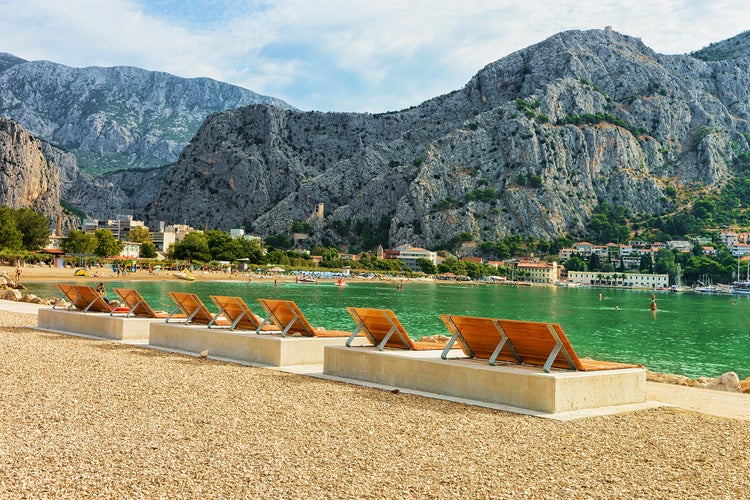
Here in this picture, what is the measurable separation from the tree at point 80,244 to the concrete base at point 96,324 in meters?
94.8

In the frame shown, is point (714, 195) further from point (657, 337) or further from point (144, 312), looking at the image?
point (144, 312)

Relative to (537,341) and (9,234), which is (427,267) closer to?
(9,234)

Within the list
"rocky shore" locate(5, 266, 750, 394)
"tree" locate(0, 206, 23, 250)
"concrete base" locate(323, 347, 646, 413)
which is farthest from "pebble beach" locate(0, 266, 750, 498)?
"tree" locate(0, 206, 23, 250)

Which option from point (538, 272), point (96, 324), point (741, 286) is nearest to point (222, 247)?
point (538, 272)

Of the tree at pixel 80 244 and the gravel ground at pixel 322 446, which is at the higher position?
the tree at pixel 80 244

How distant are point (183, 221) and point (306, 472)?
Result: 192 meters

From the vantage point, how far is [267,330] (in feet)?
41.5

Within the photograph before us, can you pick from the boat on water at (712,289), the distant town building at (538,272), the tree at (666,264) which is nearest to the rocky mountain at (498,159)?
the distant town building at (538,272)

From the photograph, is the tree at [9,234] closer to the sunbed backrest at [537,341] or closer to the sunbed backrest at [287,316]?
the sunbed backrest at [287,316]

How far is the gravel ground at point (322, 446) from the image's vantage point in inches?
191

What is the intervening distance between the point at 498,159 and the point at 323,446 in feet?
537

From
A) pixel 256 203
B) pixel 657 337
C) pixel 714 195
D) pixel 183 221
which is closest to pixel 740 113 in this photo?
pixel 714 195

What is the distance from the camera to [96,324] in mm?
15102

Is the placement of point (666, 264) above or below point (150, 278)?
above
